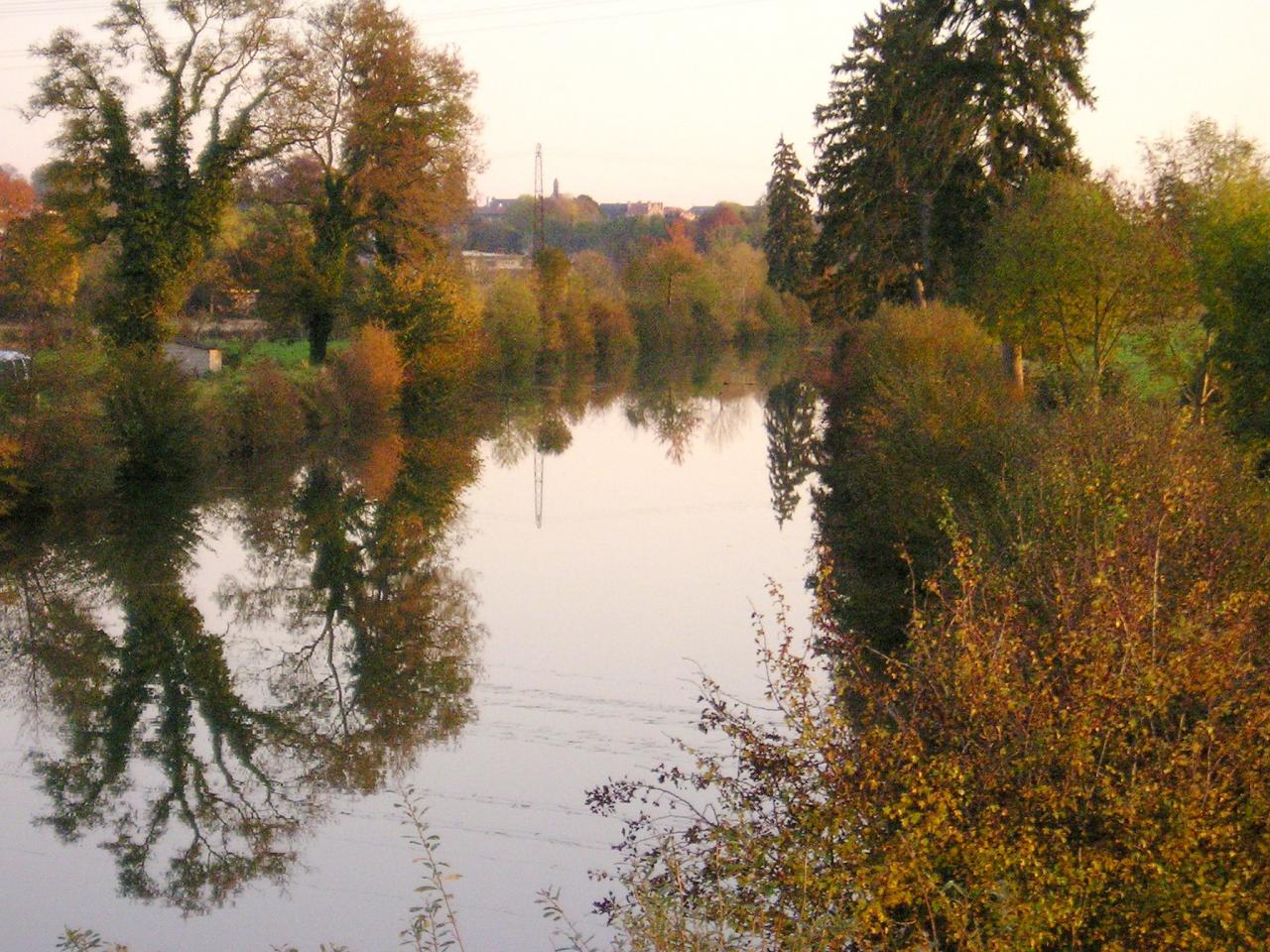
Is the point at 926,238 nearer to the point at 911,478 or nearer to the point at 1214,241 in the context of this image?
the point at 1214,241

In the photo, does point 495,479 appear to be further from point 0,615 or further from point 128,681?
point 128,681

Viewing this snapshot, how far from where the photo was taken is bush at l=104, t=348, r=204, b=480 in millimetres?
23734

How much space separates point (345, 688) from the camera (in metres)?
12.5

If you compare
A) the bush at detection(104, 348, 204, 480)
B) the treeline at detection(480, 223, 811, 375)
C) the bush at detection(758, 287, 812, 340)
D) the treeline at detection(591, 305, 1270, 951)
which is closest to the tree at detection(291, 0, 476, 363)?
the treeline at detection(480, 223, 811, 375)

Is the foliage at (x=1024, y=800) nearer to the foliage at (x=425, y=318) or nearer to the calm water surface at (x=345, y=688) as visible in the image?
the calm water surface at (x=345, y=688)

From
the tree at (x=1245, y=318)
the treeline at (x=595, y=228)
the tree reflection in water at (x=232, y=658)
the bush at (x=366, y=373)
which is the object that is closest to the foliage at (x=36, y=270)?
the bush at (x=366, y=373)

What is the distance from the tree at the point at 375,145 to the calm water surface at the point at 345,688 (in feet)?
45.6

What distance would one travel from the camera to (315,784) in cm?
1008

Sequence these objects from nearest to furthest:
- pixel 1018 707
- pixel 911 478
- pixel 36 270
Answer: pixel 1018 707 → pixel 911 478 → pixel 36 270

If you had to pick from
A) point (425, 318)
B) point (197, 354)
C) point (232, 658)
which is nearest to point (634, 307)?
point (425, 318)

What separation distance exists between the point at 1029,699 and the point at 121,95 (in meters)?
28.8

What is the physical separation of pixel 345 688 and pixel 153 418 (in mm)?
13670

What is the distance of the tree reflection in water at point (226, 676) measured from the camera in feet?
30.7

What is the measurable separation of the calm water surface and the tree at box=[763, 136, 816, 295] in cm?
3180
